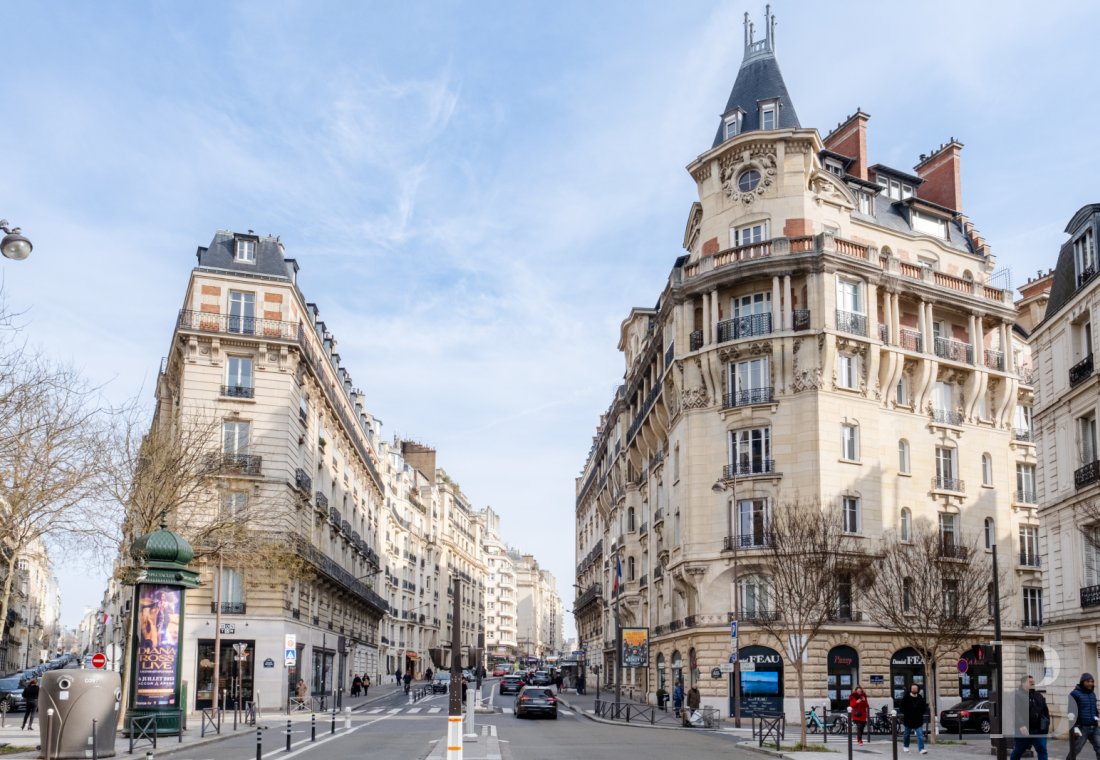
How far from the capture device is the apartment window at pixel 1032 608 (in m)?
48.9

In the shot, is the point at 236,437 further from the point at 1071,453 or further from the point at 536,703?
the point at 1071,453

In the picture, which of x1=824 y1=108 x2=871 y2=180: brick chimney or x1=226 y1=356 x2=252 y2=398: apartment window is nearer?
x1=226 y1=356 x2=252 y2=398: apartment window

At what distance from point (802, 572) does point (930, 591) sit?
477cm

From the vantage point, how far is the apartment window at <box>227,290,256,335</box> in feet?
156

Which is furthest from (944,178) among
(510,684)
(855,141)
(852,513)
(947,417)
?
(510,684)

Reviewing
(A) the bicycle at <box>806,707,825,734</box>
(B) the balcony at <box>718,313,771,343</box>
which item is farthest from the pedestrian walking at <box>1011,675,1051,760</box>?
(B) the balcony at <box>718,313,771,343</box>

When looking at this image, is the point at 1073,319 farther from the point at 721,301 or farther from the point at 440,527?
the point at 440,527

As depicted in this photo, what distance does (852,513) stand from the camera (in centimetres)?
4484

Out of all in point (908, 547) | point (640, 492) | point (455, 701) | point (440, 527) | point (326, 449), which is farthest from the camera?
point (440, 527)

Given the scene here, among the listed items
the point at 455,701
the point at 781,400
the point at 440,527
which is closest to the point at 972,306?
the point at 781,400

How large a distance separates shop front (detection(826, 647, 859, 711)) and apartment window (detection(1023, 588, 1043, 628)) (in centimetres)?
1024

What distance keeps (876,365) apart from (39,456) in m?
31.9

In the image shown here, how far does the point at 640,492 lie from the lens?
64.1m

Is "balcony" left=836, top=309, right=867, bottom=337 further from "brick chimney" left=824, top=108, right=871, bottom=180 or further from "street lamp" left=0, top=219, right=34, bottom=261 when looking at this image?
"street lamp" left=0, top=219, right=34, bottom=261
